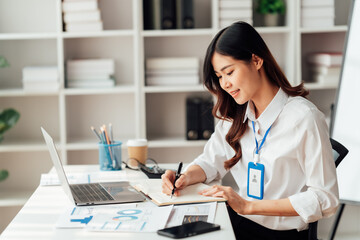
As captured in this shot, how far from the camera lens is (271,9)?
3473 mm

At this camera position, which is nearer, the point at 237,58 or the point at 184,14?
the point at 237,58

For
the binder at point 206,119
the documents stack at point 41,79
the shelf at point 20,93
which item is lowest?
the binder at point 206,119

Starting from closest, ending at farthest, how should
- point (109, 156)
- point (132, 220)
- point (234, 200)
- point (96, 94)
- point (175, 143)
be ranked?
point (132, 220)
point (234, 200)
point (109, 156)
point (175, 143)
point (96, 94)

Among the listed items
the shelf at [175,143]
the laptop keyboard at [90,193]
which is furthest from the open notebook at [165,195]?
the shelf at [175,143]

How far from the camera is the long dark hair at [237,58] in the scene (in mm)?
1910

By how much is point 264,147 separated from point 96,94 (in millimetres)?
1965

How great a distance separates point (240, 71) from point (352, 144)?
147 cm

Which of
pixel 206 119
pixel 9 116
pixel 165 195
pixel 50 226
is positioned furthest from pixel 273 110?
pixel 9 116

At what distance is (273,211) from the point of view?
5.82 feet

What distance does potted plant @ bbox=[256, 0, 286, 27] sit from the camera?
136 inches

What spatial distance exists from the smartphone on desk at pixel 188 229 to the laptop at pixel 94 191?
12.8 inches

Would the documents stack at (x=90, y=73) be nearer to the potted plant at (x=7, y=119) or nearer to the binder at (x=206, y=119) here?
the potted plant at (x=7, y=119)

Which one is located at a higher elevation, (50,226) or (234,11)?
(234,11)

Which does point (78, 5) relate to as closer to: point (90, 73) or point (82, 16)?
point (82, 16)
